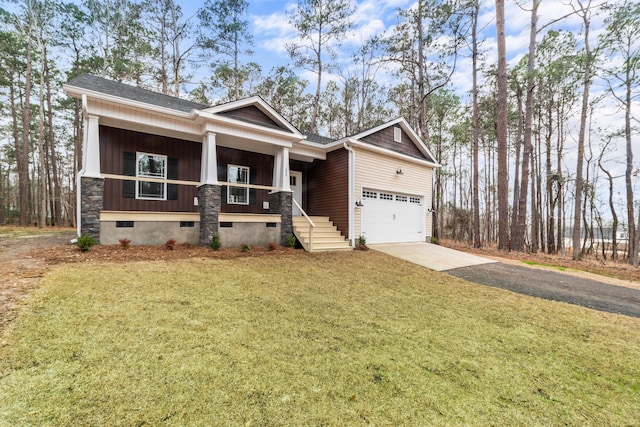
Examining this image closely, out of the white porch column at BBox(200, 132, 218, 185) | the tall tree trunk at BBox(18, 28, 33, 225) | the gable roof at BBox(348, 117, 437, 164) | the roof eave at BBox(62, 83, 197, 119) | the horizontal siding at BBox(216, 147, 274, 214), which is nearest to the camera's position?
the roof eave at BBox(62, 83, 197, 119)

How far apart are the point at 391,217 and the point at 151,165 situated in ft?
29.5

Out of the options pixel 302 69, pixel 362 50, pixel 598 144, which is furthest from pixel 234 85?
pixel 598 144

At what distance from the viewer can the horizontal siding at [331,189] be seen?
969 centimetres

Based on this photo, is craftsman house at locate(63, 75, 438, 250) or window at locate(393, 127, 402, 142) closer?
craftsman house at locate(63, 75, 438, 250)

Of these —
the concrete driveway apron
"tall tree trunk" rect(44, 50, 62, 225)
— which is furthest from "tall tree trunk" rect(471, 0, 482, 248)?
"tall tree trunk" rect(44, 50, 62, 225)

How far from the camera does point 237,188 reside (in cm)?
916

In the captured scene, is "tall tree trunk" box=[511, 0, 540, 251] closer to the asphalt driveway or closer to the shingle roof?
the asphalt driveway

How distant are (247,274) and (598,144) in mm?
22432

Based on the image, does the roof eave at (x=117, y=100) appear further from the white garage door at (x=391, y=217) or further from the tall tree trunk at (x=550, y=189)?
the tall tree trunk at (x=550, y=189)

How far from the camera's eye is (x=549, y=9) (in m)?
10.9

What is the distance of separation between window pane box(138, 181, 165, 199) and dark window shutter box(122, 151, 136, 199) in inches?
6.7

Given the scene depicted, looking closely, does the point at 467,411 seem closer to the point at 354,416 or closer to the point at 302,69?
the point at 354,416

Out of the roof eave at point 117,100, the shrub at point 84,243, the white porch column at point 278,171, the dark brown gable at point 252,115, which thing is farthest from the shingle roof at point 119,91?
the shrub at point 84,243

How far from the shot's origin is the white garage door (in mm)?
10086
